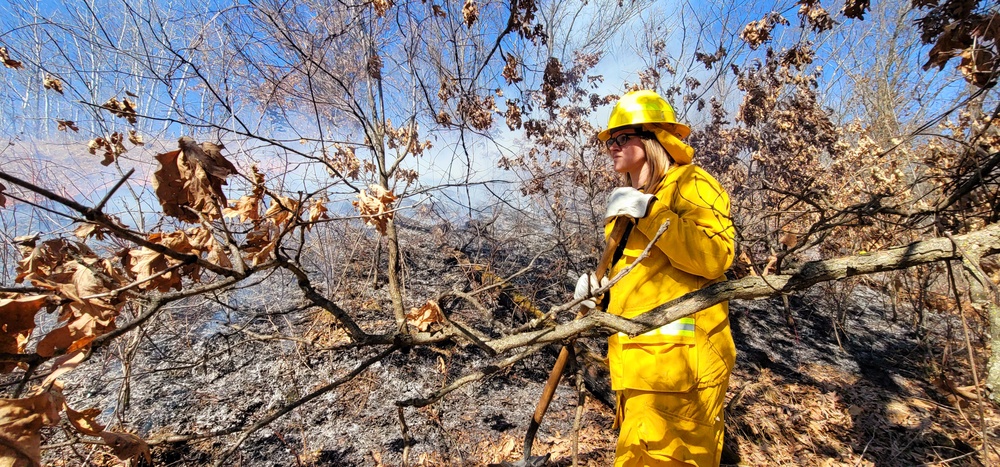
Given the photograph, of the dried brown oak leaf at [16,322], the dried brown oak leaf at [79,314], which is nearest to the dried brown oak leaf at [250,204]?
the dried brown oak leaf at [79,314]

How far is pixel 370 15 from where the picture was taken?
3740 mm

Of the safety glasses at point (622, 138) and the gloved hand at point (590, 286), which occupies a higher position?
the safety glasses at point (622, 138)

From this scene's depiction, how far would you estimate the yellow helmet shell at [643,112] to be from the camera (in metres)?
1.95

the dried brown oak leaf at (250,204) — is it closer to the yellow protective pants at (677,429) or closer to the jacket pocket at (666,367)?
the jacket pocket at (666,367)

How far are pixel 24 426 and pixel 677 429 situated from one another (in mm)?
2042

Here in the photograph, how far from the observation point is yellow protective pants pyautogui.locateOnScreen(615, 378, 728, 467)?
5.60ft

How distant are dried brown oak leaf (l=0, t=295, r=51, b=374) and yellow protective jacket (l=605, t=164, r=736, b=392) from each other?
6.49 ft

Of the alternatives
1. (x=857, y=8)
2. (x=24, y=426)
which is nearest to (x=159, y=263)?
(x=24, y=426)

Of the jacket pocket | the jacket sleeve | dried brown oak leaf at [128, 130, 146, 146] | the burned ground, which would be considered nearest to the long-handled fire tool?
the jacket sleeve

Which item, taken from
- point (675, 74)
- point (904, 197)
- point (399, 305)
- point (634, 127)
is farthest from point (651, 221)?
point (904, 197)

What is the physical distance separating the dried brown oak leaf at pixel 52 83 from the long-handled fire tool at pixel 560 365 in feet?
13.0

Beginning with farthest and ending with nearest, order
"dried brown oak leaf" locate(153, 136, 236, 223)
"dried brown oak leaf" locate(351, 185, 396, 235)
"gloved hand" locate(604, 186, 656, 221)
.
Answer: "dried brown oak leaf" locate(351, 185, 396, 235)
"gloved hand" locate(604, 186, 656, 221)
"dried brown oak leaf" locate(153, 136, 236, 223)

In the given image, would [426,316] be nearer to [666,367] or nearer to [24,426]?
[666,367]

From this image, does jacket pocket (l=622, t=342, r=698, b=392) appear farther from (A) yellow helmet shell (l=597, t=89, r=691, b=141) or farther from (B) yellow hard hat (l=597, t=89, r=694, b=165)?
(A) yellow helmet shell (l=597, t=89, r=691, b=141)
